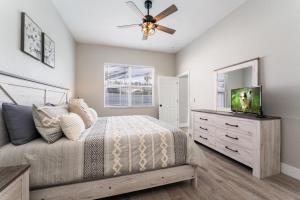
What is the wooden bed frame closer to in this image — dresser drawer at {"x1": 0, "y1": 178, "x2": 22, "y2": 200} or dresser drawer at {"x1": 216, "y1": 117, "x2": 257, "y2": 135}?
dresser drawer at {"x1": 0, "y1": 178, "x2": 22, "y2": 200}

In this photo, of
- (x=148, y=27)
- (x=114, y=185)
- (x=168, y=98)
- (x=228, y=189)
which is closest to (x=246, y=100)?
(x=228, y=189)

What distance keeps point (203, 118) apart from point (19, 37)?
127 inches

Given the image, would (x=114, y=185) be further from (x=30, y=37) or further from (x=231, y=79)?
(x=231, y=79)

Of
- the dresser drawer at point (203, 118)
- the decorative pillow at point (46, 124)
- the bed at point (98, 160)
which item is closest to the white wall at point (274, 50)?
the dresser drawer at point (203, 118)

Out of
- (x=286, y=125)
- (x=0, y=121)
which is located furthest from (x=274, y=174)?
(x=0, y=121)

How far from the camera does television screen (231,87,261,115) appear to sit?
6.85 feet

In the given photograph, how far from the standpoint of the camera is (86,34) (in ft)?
12.1

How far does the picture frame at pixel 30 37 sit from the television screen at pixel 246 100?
3.24 m

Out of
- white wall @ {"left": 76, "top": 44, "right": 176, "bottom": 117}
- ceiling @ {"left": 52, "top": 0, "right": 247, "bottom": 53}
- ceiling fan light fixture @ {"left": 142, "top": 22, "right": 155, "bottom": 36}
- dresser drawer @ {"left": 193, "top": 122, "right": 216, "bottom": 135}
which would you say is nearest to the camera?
ceiling fan light fixture @ {"left": 142, "top": 22, "right": 155, "bottom": 36}

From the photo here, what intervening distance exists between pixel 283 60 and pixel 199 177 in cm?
207

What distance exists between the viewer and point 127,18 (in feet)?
9.71

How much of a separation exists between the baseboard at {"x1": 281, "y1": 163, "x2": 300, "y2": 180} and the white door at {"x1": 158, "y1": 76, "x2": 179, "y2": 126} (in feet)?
10.5

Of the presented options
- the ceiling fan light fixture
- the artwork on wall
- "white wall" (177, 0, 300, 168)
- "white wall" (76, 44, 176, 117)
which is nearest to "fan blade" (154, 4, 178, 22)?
the ceiling fan light fixture

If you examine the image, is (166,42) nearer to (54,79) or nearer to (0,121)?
(54,79)
